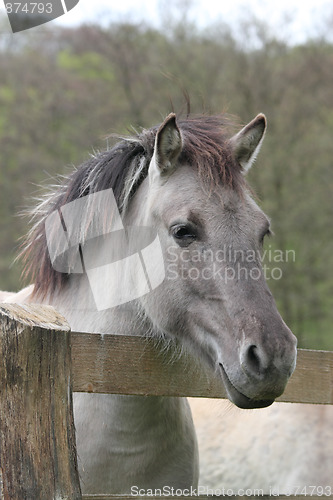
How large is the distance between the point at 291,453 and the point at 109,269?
9.37 ft

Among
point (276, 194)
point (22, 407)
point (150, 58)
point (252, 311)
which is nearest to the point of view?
point (22, 407)

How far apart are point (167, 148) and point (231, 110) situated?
1114cm

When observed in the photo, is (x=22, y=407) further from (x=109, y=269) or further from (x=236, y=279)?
(x=109, y=269)

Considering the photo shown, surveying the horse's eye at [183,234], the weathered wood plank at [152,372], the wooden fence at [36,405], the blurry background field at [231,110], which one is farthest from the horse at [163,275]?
the blurry background field at [231,110]

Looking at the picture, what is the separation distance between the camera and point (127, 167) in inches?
121

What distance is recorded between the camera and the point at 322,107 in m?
13.9

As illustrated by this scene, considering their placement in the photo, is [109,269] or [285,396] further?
[109,269]

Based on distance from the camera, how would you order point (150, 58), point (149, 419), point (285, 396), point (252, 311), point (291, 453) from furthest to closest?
point (150, 58), point (291, 453), point (149, 419), point (285, 396), point (252, 311)

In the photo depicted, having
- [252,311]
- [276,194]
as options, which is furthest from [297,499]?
[276,194]

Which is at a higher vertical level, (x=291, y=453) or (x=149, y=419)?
(x=149, y=419)

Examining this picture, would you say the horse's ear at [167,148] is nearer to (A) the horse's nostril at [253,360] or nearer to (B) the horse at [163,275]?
(B) the horse at [163,275]

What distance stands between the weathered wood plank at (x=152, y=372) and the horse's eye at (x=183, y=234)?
0.48 meters

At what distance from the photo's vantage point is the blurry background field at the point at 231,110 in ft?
44.1

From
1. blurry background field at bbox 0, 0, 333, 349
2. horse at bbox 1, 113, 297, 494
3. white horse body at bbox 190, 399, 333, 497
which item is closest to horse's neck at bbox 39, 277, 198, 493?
horse at bbox 1, 113, 297, 494
